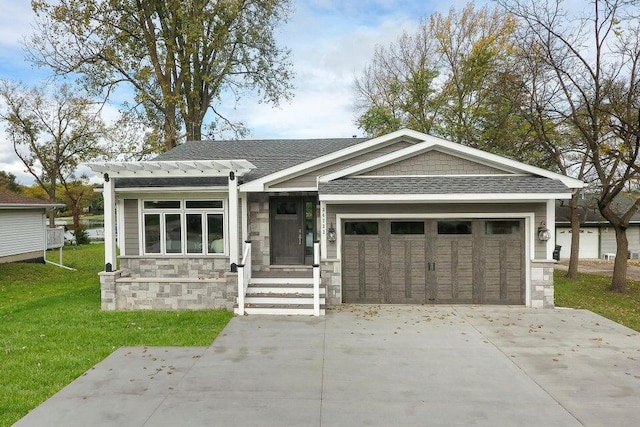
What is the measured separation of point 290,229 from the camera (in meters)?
11.1

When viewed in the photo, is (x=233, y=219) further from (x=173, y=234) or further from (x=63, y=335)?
(x=63, y=335)

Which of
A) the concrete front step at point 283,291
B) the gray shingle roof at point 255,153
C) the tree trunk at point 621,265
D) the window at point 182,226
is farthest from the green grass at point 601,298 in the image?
the window at point 182,226

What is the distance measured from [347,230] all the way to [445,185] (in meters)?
2.57

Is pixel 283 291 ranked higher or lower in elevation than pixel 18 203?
lower

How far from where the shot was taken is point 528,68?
13.4 meters

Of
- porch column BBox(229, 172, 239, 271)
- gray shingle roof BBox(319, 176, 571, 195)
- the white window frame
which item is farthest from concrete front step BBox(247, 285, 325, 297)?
gray shingle roof BBox(319, 176, 571, 195)

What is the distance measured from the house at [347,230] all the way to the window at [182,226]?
3 centimetres

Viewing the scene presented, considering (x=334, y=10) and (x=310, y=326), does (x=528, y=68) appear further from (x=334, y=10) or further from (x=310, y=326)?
(x=310, y=326)

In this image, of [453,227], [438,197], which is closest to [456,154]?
[438,197]

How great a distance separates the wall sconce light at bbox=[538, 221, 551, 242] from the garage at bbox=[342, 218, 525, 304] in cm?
37

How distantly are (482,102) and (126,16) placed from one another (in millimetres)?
18095

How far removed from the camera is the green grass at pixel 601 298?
9.57 metres

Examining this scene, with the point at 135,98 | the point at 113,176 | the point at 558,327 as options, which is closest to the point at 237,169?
the point at 113,176

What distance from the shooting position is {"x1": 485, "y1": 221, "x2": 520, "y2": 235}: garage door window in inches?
388
